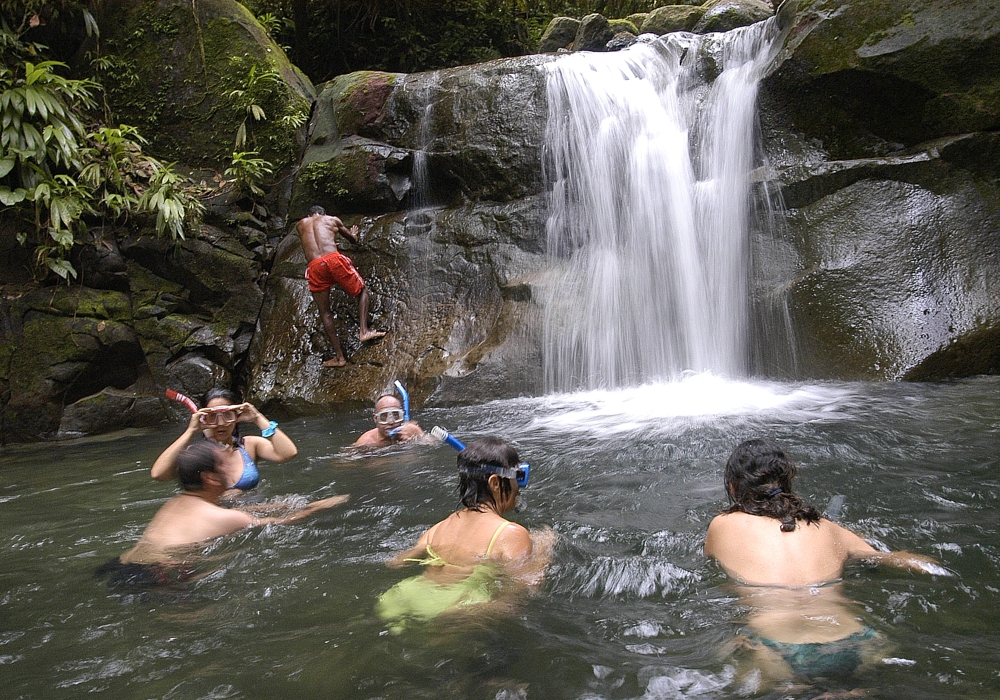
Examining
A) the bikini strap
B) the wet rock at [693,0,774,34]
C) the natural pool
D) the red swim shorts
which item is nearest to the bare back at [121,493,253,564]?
the natural pool

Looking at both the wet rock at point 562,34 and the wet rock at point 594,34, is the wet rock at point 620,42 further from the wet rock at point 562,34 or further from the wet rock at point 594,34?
the wet rock at point 562,34

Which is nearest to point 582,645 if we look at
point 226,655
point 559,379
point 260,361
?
point 226,655

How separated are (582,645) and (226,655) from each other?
121 centimetres

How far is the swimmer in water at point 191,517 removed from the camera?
3357mm

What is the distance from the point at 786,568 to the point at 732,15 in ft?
35.0

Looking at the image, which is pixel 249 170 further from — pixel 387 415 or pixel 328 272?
pixel 387 415

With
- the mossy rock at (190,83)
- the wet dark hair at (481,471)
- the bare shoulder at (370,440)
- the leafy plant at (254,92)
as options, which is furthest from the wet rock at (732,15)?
the wet dark hair at (481,471)

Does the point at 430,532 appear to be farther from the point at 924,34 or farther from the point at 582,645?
the point at 924,34

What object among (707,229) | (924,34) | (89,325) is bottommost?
(89,325)

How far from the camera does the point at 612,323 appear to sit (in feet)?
25.5

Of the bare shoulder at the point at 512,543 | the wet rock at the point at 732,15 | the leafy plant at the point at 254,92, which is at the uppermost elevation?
the wet rock at the point at 732,15

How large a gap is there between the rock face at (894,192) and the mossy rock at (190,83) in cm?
672

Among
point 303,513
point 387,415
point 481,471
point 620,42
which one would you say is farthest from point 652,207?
point 481,471

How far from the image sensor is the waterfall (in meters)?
7.55
